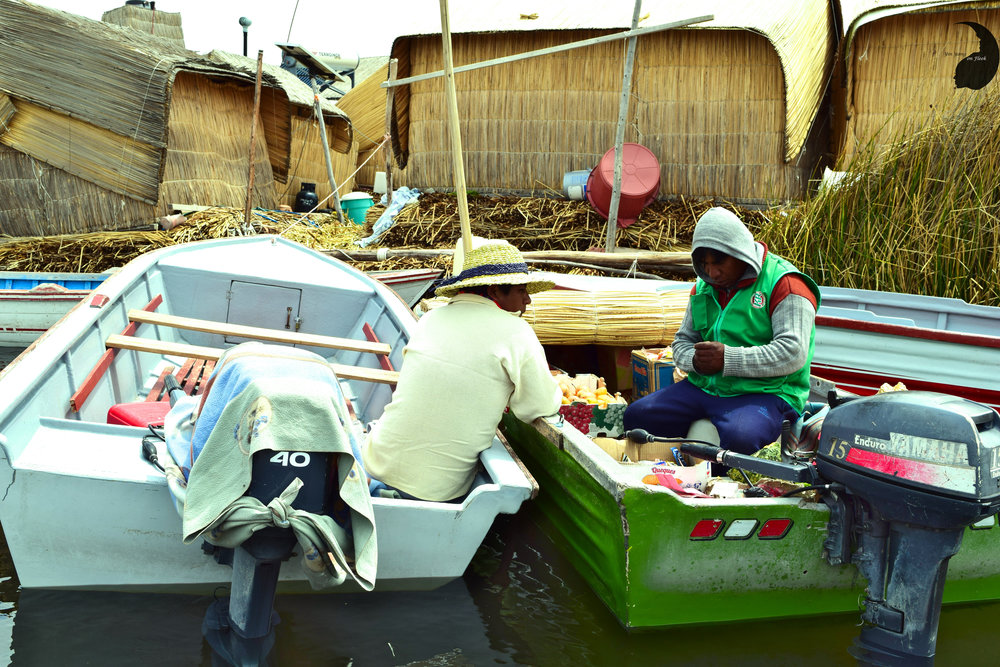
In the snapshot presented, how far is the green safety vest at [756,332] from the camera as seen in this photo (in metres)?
3.96

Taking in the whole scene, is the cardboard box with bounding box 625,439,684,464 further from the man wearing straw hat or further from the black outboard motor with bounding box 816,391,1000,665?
the black outboard motor with bounding box 816,391,1000,665

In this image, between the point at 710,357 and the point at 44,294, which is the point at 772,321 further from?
the point at 44,294

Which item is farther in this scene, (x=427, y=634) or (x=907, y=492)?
(x=427, y=634)

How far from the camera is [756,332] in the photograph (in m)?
4.04

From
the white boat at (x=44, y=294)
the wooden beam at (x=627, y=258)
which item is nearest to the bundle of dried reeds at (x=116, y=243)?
the white boat at (x=44, y=294)

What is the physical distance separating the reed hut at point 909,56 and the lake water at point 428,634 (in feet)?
28.0

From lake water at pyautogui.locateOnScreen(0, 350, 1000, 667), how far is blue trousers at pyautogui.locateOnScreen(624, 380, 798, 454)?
0.77 meters

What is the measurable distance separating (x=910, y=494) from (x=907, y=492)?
11 mm

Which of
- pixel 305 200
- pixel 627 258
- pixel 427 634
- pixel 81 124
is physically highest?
pixel 81 124

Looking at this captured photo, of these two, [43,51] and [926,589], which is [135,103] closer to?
[43,51]

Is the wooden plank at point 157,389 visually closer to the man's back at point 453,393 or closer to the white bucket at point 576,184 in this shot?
the man's back at point 453,393

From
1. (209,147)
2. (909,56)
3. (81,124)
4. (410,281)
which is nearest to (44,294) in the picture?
(410,281)

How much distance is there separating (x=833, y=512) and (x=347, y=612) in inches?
76.5

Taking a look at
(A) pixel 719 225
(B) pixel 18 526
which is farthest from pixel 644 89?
(B) pixel 18 526
